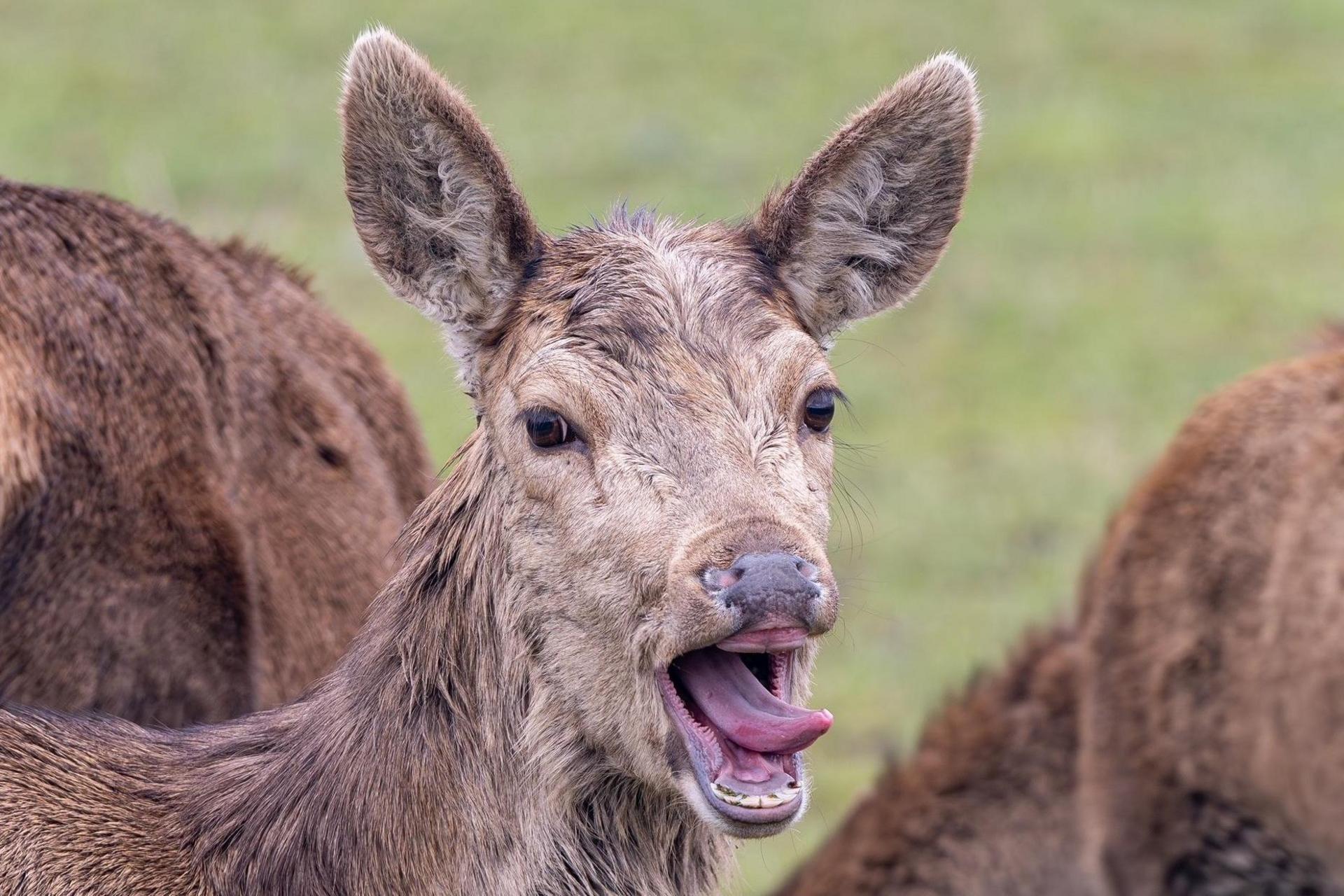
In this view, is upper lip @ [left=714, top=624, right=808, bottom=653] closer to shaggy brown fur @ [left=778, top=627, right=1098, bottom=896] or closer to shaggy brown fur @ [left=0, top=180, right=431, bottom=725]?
shaggy brown fur @ [left=0, top=180, right=431, bottom=725]

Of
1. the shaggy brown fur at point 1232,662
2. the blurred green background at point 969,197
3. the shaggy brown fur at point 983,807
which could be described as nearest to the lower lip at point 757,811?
the shaggy brown fur at point 983,807

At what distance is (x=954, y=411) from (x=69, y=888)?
9180mm

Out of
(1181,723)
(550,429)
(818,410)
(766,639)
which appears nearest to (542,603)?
(550,429)

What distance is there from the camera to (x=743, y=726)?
3434 millimetres

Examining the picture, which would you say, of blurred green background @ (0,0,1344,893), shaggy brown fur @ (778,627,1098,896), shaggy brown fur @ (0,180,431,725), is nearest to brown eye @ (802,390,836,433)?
shaggy brown fur @ (0,180,431,725)

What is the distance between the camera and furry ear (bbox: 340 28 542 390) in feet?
12.7

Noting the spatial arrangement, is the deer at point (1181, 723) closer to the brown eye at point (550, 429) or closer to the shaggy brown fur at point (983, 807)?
the shaggy brown fur at point (983, 807)

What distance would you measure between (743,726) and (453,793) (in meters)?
0.74

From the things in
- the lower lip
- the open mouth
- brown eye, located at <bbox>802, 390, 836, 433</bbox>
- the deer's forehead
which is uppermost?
the deer's forehead

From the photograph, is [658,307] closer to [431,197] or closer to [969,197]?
[431,197]

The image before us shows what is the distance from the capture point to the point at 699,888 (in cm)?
393

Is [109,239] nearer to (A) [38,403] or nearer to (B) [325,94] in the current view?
(A) [38,403]

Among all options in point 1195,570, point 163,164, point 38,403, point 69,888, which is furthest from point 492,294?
point 163,164

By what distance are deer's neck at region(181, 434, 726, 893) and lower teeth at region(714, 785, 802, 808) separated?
1.39ft
